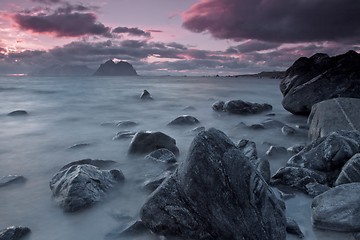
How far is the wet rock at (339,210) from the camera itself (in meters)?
3.79

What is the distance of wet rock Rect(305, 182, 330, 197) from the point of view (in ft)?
16.3

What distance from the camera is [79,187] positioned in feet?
15.9

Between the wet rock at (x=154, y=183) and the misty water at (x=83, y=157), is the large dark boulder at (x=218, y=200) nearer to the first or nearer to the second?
the misty water at (x=83, y=157)

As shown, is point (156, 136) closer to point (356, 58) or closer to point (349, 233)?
point (349, 233)

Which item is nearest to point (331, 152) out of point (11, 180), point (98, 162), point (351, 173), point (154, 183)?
point (351, 173)

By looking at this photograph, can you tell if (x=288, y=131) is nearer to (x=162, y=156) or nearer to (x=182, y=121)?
(x=182, y=121)

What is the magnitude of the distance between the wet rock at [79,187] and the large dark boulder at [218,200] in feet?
5.43

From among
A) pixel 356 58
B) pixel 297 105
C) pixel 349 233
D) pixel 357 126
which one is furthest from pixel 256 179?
pixel 356 58

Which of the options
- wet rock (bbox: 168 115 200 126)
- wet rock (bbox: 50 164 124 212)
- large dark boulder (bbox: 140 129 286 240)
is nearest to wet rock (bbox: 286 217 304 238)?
large dark boulder (bbox: 140 129 286 240)

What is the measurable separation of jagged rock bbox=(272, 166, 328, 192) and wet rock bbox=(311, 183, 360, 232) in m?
0.82

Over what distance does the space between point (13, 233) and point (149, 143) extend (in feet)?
13.1

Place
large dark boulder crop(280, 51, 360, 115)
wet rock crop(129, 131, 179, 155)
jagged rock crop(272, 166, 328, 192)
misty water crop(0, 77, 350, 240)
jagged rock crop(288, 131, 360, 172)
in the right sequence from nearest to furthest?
misty water crop(0, 77, 350, 240)
jagged rock crop(272, 166, 328, 192)
jagged rock crop(288, 131, 360, 172)
wet rock crop(129, 131, 179, 155)
large dark boulder crop(280, 51, 360, 115)

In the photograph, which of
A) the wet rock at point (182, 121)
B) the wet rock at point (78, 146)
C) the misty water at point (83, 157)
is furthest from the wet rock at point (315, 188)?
the wet rock at point (182, 121)

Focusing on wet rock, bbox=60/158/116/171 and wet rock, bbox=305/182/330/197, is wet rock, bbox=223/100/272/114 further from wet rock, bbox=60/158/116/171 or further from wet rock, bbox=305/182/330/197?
wet rock, bbox=305/182/330/197
